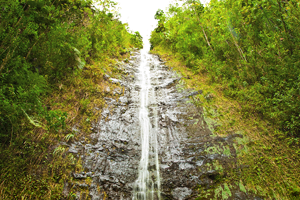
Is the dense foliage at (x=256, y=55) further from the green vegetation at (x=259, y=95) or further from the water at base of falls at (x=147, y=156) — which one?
the water at base of falls at (x=147, y=156)

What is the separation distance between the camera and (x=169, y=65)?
1030 cm

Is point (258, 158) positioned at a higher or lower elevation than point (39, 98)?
lower

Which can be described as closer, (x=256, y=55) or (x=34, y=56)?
(x=34, y=56)

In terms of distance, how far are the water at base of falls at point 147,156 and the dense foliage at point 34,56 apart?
106 inches

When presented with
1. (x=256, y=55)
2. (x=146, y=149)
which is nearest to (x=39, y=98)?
(x=146, y=149)

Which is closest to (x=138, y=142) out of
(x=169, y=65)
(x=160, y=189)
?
(x=160, y=189)

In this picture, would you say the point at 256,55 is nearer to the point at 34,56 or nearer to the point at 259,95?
the point at 259,95

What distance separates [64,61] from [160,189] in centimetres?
540

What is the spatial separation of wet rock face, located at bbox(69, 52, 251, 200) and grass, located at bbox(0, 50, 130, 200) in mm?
289

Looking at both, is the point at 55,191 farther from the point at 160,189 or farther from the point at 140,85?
the point at 140,85

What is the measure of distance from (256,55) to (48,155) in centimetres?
700

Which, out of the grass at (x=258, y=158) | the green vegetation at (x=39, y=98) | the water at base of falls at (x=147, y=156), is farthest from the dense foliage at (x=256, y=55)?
the green vegetation at (x=39, y=98)

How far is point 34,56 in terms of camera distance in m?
4.44

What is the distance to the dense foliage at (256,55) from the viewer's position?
4.04 metres
